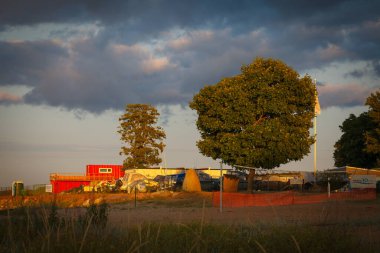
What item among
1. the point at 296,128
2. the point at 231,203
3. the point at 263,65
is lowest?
the point at 231,203

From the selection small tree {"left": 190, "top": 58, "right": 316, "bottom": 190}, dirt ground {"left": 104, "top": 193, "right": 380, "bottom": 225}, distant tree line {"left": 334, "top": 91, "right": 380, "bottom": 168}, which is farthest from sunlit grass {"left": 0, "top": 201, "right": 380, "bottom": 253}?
distant tree line {"left": 334, "top": 91, "right": 380, "bottom": 168}

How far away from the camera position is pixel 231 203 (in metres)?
32.0

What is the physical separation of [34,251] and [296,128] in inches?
1497

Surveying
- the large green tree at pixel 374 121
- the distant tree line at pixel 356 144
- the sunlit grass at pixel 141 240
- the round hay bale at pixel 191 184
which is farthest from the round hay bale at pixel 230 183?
the sunlit grass at pixel 141 240

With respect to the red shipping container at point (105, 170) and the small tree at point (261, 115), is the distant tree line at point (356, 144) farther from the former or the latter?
the red shipping container at point (105, 170)

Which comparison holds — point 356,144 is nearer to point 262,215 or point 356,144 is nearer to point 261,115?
point 261,115

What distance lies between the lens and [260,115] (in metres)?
44.3

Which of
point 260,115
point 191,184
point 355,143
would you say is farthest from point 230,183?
point 355,143

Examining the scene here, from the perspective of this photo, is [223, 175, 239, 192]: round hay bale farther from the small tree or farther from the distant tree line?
the distant tree line

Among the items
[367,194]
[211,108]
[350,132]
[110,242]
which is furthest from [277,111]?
[110,242]

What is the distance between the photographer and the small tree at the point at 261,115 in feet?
140

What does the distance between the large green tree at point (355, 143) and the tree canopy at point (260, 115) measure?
26769 mm

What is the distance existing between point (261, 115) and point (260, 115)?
13.6 inches

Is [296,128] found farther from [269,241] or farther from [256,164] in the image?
[269,241]
